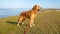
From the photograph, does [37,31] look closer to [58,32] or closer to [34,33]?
[34,33]

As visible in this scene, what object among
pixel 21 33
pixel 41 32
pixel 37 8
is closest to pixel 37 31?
pixel 41 32

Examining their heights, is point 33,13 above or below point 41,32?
above

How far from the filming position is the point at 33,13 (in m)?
8.73

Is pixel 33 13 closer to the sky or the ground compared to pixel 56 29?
closer to the sky

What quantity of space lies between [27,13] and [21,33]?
5.73ft

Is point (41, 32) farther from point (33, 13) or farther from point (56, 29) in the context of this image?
point (33, 13)

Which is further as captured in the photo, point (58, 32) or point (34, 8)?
point (34, 8)

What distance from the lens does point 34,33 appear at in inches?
298

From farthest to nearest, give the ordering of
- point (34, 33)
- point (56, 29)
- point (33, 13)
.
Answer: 1. point (33, 13)
2. point (56, 29)
3. point (34, 33)

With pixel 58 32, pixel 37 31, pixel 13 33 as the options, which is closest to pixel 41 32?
pixel 37 31

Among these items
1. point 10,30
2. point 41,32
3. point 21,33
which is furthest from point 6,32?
point 41,32

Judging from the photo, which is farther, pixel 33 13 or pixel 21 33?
pixel 33 13

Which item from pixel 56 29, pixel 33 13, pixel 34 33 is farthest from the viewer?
pixel 33 13

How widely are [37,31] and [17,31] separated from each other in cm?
112
